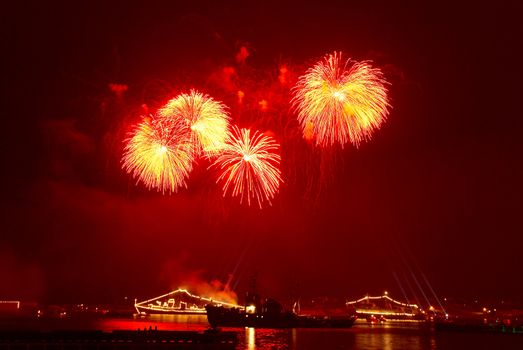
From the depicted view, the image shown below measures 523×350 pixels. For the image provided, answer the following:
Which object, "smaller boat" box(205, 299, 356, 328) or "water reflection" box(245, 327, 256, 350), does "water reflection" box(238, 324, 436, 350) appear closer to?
"water reflection" box(245, 327, 256, 350)

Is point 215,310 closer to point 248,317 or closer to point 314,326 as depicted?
point 248,317

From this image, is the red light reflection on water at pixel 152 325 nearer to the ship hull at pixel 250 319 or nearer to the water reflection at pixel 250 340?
the ship hull at pixel 250 319

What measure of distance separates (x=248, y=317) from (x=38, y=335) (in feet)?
198

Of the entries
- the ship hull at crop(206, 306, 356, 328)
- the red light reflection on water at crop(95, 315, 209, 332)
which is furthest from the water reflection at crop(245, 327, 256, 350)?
the ship hull at crop(206, 306, 356, 328)

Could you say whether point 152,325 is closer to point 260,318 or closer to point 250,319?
point 250,319

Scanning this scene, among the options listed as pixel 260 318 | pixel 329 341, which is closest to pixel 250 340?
pixel 329 341

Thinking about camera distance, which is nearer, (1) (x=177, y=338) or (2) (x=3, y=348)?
(2) (x=3, y=348)

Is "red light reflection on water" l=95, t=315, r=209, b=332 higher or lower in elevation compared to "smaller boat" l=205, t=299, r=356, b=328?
lower

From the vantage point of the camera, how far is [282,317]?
93.0m

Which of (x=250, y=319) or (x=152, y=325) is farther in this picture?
(x=152, y=325)

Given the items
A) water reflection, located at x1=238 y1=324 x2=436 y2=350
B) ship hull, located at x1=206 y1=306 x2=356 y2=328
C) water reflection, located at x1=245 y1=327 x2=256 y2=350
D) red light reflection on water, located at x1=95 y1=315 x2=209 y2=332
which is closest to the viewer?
water reflection, located at x1=245 y1=327 x2=256 y2=350

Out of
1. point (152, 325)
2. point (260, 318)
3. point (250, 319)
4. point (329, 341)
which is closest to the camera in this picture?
point (329, 341)

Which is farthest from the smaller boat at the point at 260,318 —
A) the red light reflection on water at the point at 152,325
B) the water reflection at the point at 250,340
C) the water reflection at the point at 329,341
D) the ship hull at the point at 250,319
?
the water reflection at the point at 250,340

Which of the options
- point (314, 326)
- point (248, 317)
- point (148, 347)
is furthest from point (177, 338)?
point (314, 326)
